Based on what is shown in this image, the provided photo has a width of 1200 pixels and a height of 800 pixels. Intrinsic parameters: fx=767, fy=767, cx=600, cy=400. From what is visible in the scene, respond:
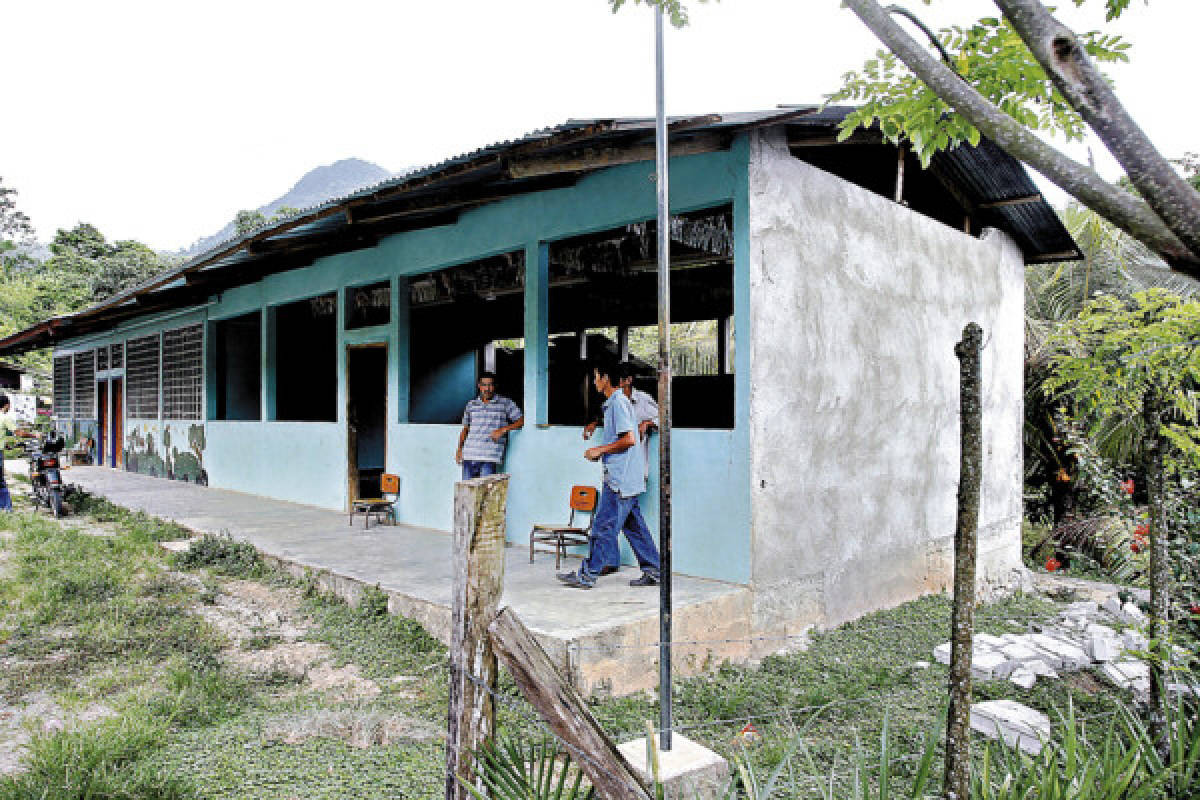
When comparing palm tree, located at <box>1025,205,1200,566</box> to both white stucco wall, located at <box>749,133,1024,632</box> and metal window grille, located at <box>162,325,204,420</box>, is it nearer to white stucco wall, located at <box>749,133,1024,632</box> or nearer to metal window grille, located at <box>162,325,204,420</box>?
white stucco wall, located at <box>749,133,1024,632</box>

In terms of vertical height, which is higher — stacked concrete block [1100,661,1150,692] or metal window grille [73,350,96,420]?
metal window grille [73,350,96,420]

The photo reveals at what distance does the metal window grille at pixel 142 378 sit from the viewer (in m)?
15.0

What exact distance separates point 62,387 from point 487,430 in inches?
734

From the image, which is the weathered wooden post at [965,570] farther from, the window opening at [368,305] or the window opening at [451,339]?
the window opening at [451,339]

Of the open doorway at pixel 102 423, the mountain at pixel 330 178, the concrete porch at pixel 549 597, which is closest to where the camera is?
the concrete porch at pixel 549 597

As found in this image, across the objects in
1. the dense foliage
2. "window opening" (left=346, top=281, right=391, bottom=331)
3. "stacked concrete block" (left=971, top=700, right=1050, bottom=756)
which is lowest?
"stacked concrete block" (left=971, top=700, right=1050, bottom=756)

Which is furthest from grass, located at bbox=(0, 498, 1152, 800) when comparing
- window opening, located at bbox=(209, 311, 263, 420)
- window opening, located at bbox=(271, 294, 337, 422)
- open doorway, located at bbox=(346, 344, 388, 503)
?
window opening, located at bbox=(209, 311, 263, 420)

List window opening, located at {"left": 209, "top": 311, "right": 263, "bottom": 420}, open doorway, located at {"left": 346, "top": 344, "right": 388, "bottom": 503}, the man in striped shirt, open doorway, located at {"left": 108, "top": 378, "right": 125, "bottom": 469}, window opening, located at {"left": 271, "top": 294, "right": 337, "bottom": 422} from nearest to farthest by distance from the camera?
1. the man in striped shirt
2. open doorway, located at {"left": 346, "top": 344, "right": 388, "bottom": 503}
3. window opening, located at {"left": 271, "top": 294, "right": 337, "bottom": 422}
4. window opening, located at {"left": 209, "top": 311, "right": 263, "bottom": 420}
5. open doorway, located at {"left": 108, "top": 378, "right": 125, "bottom": 469}

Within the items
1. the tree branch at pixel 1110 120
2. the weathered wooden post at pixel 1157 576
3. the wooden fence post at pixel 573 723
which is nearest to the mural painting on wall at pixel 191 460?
the wooden fence post at pixel 573 723

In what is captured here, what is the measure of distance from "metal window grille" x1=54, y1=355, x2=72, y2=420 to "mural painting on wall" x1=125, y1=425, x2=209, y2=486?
5536 millimetres

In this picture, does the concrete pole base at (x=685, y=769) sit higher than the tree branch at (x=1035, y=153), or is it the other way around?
the tree branch at (x=1035, y=153)

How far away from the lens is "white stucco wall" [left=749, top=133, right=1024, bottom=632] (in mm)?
5414

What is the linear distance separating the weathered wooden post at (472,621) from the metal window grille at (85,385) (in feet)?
64.1

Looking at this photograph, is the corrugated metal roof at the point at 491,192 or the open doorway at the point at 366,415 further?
the open doorway at the point at 366,415
